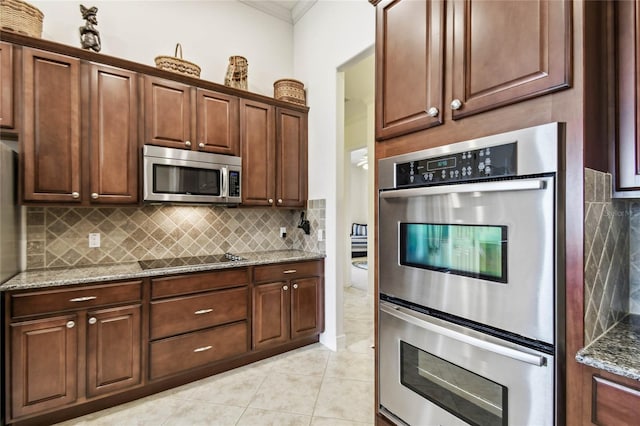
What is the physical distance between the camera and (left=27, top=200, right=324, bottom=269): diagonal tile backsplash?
235cm

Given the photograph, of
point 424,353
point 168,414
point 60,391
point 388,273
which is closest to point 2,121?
point 60,391

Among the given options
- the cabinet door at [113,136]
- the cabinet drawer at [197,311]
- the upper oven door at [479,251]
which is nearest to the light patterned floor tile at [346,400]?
the cabinet drawer at [197,311]

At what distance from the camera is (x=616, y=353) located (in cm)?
95

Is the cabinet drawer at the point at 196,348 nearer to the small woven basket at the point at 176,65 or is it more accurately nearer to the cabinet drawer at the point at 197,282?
the cabinet drawer at the point at 197,282

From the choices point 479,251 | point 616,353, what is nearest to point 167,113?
point 479,251

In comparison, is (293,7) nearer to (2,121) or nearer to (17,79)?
(17,79)

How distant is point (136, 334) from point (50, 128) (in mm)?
1532

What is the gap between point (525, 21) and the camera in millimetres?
1086

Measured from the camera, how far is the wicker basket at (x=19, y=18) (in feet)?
6.53

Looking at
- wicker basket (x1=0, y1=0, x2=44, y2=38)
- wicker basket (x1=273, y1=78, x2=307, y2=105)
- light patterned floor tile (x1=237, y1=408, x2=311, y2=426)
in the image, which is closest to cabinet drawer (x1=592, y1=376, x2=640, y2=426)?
light patterned floor tile (x1=237, y1=408, x2=311, y2=426)

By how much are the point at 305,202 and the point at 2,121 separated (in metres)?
2.36

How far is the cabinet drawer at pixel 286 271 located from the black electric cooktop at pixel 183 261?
0.81ft

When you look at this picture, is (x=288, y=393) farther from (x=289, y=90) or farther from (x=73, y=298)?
(x=289, y=90)

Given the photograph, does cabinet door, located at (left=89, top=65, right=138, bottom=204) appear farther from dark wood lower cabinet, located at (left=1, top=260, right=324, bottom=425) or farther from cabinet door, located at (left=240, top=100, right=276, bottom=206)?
cabinet door, located at (left=240, top=100, right=276, bottom=206)
